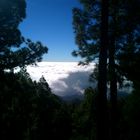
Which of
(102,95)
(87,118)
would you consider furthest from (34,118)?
(102,95)

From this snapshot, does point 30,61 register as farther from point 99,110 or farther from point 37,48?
point 99,110

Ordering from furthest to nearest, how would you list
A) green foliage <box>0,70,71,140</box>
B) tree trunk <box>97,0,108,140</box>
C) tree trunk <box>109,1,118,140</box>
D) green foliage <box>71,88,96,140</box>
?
green foliage <box>0,70,71,140</box>
green foliage <box>71,88,96,140</box>
tree trunk <box>109,1,118,140</box>
tree trunk <box>97,0,108,140</box>

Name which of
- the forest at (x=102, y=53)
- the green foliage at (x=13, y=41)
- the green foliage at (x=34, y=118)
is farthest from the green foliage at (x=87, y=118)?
the green foliage at (x=13, y=41)

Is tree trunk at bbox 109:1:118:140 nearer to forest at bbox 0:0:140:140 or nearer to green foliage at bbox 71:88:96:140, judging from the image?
forest at bbox 0:0:140:140

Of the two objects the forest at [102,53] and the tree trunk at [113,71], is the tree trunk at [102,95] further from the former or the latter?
the tree trunk at [113,71]

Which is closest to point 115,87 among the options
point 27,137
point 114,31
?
point 114,31

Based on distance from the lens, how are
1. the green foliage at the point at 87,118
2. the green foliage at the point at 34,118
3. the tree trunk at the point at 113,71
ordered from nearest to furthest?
the tree trunk at the point at 113,71, the green foliage at the point at 87,118, the green foliage at the point at 34,118

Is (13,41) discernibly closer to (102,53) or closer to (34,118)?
(102,53)

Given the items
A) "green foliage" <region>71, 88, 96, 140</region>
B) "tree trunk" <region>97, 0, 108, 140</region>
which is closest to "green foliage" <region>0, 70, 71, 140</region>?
"green foliage" <region>71, 88, 96, 140</region>

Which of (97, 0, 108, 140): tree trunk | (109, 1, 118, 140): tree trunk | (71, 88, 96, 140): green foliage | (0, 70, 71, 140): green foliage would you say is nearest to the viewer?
(97, 0, 108, 140): tree trunk

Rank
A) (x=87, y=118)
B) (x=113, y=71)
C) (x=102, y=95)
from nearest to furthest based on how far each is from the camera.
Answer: (x=102, y=95)
(x=113, y=71)
(x=87, y=118)

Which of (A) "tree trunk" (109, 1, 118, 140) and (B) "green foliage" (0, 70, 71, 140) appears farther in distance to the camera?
(B) "green foliage" (0, 70, 71, 140)

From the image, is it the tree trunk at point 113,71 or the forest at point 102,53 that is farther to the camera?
the tree trunk at point 113,71

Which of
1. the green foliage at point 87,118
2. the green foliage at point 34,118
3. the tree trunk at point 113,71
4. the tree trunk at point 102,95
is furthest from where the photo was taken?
the green foliage at point 34,118
